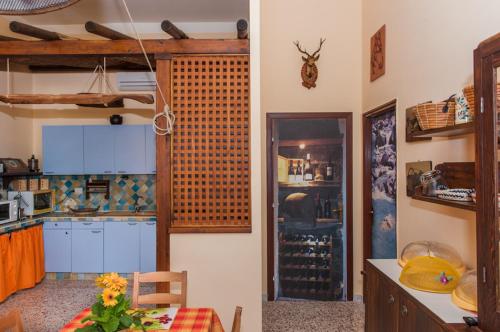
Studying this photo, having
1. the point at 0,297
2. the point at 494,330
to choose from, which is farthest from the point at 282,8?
the point at 0,297

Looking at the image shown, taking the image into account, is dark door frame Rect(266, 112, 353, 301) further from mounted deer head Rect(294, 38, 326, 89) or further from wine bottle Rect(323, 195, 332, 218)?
mounted deer head Rect(294, 38, 326, 89)

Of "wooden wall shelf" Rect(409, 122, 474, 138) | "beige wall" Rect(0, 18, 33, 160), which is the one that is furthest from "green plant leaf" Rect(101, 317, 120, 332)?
"beige wall" Rect(0, 18, 33, 160)

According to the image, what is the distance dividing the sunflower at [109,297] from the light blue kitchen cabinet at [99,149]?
3.71 meters

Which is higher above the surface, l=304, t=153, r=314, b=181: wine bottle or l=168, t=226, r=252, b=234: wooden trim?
l=304, t=153, r=314, b=181: wine bottle

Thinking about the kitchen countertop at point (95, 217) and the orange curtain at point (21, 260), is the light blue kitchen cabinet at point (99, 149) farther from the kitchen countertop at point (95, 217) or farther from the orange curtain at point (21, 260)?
the orange curtain at point (21, 260)

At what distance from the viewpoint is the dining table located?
1.77 m

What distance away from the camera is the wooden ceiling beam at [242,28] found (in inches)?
102

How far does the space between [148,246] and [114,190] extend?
111 cm

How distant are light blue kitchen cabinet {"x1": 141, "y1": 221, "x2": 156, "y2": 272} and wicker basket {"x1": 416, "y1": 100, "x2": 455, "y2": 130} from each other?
3.72m

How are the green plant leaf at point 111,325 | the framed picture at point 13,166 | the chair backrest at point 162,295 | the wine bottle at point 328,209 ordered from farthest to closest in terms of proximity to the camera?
the framed picture at point 13,166
the wine bottle at point 328,209
the chair backrest at point 162,295
the green plant leaf at point 111,325

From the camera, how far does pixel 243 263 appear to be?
284 cm

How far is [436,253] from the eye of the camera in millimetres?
2062

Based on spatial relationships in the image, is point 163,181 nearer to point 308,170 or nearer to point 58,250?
point 308,170

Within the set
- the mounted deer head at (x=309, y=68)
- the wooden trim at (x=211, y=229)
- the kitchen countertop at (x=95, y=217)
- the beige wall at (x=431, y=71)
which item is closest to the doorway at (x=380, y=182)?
the beige wall at (x=431, y=71)
